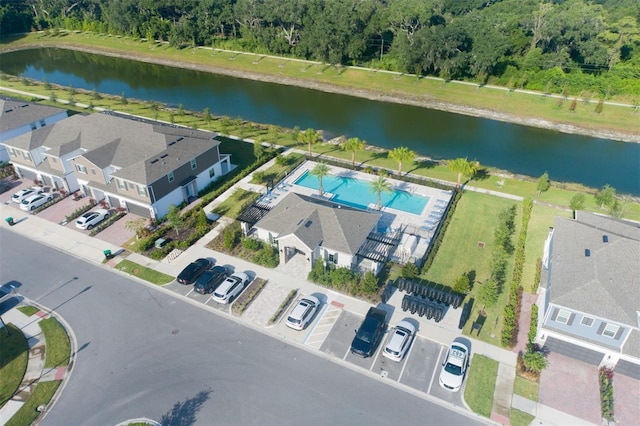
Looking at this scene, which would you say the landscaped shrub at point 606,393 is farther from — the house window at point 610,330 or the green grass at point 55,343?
the green grass at point 55,343

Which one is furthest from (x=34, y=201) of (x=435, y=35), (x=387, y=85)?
(x=435, y=35)

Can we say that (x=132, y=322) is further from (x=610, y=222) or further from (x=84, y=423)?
(x=610, y=222)

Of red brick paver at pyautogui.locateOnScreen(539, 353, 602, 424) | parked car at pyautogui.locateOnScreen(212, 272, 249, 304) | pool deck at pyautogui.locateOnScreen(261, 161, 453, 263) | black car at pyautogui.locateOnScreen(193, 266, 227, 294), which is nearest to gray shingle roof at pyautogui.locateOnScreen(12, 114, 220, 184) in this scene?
pool deck at pyautogui.locateOnScreen(261, 161, 453, 263)

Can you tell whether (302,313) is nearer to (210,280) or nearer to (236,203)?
(210,280)

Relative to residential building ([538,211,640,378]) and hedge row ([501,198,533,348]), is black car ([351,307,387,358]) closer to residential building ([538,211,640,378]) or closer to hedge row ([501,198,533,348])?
hedge row ([501,198,533,348])

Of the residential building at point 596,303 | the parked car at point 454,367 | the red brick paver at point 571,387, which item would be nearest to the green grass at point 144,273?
the parked car at point 454,367

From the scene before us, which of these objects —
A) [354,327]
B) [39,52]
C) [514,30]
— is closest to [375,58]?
[514,30]
